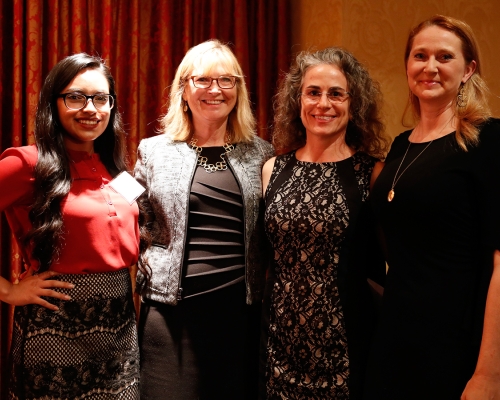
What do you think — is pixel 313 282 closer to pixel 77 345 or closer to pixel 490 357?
pixel 490 357

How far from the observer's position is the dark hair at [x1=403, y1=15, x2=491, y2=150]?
1.65 metres

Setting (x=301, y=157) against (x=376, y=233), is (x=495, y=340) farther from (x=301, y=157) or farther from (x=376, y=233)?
(x=301, y=157)

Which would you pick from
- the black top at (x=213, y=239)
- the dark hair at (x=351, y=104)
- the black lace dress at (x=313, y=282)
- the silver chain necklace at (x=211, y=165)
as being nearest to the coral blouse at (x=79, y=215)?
the black top at (x=213, y=239)

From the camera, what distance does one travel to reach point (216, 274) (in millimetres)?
2174

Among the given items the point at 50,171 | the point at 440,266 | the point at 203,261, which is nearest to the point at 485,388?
the point at 440,266

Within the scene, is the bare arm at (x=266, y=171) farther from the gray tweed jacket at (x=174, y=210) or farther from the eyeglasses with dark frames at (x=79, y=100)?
the eyeglasses with dark frames at (x=79, y=100)

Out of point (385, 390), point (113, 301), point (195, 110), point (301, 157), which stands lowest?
point (385, 390)

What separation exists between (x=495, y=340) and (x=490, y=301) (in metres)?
0.11

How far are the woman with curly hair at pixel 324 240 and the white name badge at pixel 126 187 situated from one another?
20.2 inches

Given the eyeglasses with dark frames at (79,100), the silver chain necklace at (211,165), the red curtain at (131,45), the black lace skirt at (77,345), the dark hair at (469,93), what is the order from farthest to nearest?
1. the red curtain at (131,45)
2. the silver chain necklace at (211,165)
3. the eyeglasses with dark frames at (79,100)
4. the black lace skirt at (77,345)
5. the dark hair at (469,93)

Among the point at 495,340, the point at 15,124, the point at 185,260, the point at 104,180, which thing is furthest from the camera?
the point at 15,124

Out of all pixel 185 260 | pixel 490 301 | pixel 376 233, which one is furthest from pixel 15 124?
pixel 490 301

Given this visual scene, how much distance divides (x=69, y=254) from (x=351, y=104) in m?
1.21

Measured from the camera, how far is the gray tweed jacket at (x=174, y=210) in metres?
2.16
